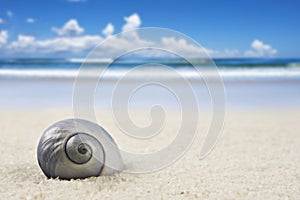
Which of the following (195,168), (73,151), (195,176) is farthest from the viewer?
(195,168)

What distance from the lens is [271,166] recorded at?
3.89m

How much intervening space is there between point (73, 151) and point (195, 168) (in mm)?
1355

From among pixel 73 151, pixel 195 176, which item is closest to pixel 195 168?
pixel 195 176

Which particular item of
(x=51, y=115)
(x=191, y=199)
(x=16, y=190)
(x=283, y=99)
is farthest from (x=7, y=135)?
(x=283, y=99)

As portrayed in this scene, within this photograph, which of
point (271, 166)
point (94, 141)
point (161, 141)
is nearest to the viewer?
point (94, 141)

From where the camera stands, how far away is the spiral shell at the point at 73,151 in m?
3.02

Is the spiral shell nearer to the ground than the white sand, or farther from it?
farther from it

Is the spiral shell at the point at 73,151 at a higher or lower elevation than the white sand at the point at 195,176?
higher

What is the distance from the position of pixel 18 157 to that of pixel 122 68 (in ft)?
65.4

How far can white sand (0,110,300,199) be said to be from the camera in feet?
9.70

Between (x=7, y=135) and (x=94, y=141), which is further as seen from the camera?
(x=7, y=135)

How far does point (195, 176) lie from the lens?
137 inches

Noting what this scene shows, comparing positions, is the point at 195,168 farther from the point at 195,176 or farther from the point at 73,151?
the point at 73,151

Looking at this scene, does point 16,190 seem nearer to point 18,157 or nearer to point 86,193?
point 86,193
